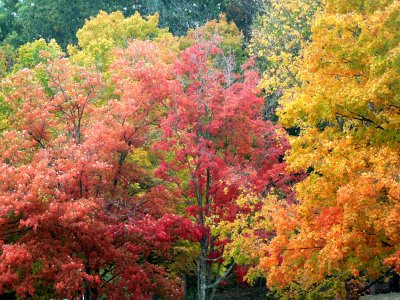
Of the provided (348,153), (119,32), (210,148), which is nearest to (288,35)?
(210,148)

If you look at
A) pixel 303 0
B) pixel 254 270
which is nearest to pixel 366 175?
pixel 254 270

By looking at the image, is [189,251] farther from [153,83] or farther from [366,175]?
[366,175]

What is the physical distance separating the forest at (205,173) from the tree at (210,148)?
8 cm

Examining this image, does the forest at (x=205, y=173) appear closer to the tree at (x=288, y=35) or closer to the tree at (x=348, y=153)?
the tree at (x=348, y=153)

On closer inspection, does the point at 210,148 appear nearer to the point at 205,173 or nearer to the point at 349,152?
the point at 205,173

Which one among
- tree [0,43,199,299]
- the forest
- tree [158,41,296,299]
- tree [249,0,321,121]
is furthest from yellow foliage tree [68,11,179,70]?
tree [0,43,199,299]

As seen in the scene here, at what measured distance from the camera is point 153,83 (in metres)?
21.0

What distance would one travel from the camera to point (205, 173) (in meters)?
23.1

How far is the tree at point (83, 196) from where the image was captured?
16844 mm

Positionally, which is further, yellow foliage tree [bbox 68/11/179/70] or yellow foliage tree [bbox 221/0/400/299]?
yellow foliage tree [bbox 68/11/179/70]

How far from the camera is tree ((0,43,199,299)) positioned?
16844 mm

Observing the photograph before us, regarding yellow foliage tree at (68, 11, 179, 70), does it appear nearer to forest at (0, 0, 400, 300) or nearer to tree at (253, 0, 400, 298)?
forest at (0, 0, 400, 300)

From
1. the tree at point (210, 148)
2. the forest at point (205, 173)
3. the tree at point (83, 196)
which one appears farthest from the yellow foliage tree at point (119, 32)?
the tree at point (83, 196)

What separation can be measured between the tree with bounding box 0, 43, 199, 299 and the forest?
0.21ft
